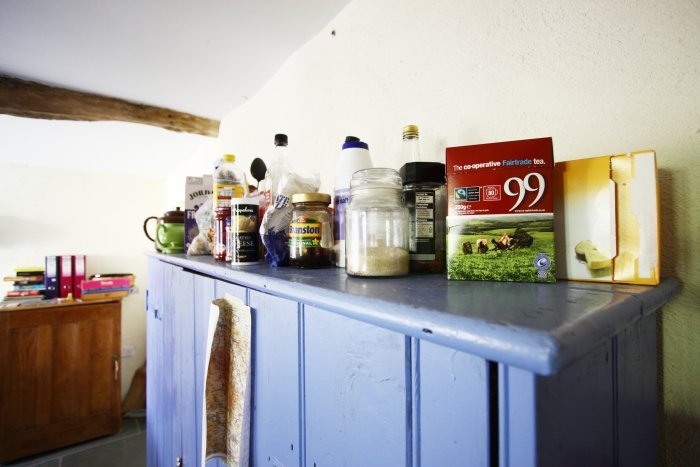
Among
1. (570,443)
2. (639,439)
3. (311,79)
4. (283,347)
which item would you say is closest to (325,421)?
(283,347)

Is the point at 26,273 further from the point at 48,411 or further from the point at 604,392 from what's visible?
the point at 604,392

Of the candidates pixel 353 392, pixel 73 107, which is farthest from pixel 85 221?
pixel 353 392

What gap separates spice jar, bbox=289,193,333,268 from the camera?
683 millimetres

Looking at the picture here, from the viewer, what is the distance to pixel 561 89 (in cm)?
60

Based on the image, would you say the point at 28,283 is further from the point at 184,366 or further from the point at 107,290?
the point at 184,366

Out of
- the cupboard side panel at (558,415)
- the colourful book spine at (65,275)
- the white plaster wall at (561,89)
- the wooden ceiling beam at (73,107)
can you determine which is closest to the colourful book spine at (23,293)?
the colourful book spine at (65,275)

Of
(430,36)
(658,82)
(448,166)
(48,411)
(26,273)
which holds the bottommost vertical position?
(48,411)

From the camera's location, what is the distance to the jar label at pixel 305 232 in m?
0.68

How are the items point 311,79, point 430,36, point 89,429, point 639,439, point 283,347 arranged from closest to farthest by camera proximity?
1. point 639,439
2. point 283,347
3. point 430,36
4. point 311,79
5. point 89,429

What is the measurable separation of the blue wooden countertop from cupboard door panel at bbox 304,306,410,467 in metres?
0.05

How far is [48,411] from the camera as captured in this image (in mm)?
2475

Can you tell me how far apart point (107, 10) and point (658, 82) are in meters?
1.60

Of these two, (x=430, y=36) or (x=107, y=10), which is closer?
(x=430, y=36)

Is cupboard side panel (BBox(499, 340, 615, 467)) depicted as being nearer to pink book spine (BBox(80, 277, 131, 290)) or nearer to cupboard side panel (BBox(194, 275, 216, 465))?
cupboard side panel (BBox(194, 275, 216, 465))
